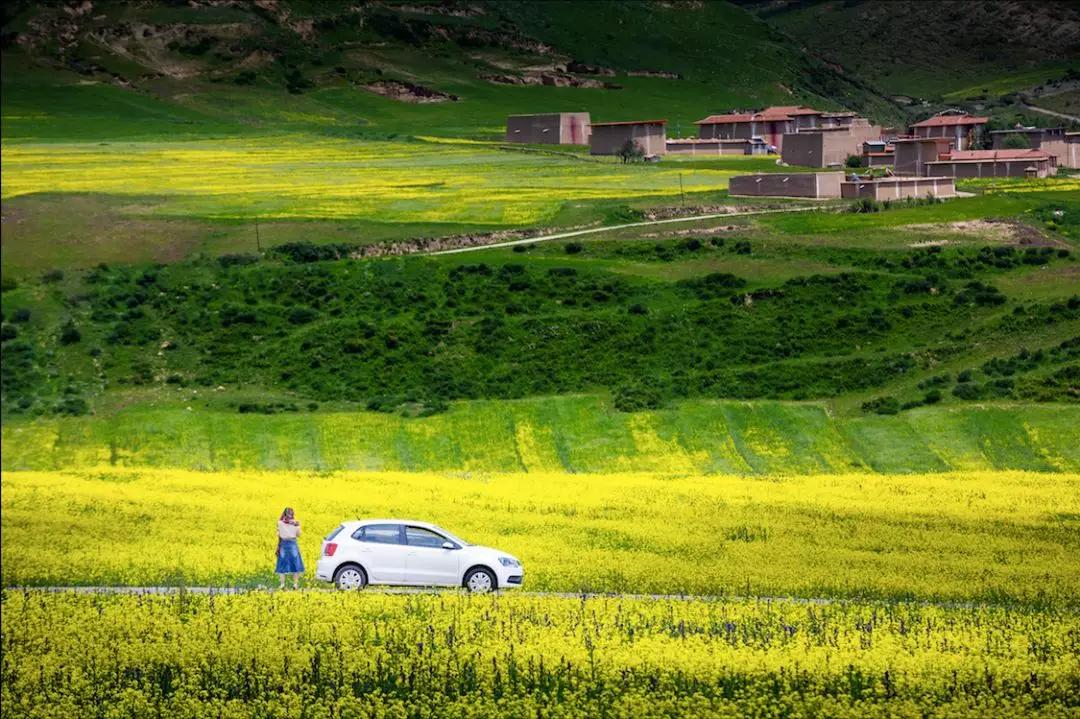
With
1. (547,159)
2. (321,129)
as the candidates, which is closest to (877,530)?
(547,159)

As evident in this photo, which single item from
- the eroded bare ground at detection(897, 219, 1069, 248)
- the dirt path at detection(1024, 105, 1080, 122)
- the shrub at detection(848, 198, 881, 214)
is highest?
the dirt path at detection(1024, 105, 1080, 122)

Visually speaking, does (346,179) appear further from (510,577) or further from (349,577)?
(510,577)

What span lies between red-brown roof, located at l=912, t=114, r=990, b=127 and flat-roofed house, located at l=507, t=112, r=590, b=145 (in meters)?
32.5

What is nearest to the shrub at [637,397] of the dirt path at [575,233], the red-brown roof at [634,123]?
the dirt path at [575,233]

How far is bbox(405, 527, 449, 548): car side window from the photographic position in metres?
34.4

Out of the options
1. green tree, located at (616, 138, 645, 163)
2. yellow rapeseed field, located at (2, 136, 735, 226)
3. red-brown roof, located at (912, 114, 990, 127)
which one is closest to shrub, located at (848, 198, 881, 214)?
red-brown roof, located at (912, 114, 990, 127)

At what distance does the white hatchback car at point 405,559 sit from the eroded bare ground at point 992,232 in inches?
963

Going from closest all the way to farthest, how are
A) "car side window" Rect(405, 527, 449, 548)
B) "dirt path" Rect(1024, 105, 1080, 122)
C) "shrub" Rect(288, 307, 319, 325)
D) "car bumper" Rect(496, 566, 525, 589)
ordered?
"car side window" Rect(405, 527, 449, 548), "car bumper" Rect(496, 566, 525, 589), "dirt path" Rect(1024, 105, 1080, 122), "shrub" Rect(288, 307, 319, 325)

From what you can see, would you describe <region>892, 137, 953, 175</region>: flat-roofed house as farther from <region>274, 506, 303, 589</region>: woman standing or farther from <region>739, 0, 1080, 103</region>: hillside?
<region>274, 506, 303, 589</region>: woman standing

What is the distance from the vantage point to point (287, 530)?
34.2 m

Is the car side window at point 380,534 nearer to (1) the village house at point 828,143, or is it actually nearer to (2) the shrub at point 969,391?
(2) the shrub at point 969,391

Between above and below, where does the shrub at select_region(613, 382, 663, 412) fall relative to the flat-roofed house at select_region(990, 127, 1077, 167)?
below

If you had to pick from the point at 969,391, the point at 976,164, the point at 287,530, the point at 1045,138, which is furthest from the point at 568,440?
the point at 1045,138

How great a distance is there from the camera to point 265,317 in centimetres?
6744
